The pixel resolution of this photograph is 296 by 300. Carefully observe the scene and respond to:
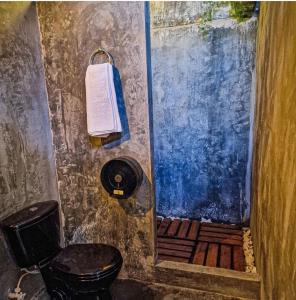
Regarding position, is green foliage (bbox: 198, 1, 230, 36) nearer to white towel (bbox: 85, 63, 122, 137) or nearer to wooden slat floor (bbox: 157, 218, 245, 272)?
white towel (bbox: 85, 63, 122, 137)

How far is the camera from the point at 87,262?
1700 mm

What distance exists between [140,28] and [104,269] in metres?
1.63

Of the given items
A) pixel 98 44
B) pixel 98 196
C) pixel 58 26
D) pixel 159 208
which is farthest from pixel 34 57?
pixel 159 208

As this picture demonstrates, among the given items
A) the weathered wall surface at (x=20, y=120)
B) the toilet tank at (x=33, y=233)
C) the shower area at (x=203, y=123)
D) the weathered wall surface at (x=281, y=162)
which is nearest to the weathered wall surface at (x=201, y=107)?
the shower area at (x=203, y=123)

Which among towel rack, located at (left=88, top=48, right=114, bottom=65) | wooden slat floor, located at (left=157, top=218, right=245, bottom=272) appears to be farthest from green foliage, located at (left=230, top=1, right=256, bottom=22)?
wooden slat floor, located at (left=157, top=218, right=245, bottom=272)

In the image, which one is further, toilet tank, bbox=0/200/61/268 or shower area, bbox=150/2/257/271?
shower area, bbox=150/2/257/271

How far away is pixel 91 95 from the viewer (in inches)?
72.7

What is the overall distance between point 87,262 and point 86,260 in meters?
0.02

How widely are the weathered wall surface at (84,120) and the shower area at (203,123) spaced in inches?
24.9

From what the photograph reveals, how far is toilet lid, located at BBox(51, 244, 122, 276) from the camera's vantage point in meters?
1.63

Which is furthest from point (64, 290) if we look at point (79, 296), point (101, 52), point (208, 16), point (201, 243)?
point (208, 16)

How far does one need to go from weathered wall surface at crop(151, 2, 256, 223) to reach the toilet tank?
5.30 feet

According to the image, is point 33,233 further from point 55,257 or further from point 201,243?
point 201,243

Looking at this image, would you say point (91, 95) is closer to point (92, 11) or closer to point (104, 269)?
point (92, 11)
